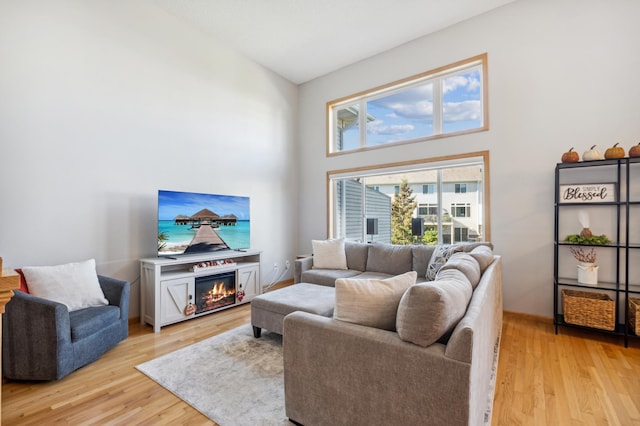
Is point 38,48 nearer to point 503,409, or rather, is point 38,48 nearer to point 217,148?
point 217,148

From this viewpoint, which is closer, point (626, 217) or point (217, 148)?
point (626, 217)

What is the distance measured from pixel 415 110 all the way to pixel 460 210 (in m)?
1.62

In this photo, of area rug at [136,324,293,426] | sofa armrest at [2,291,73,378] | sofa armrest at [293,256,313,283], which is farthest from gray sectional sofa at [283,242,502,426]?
sofa armrest at [293,256,313,283]

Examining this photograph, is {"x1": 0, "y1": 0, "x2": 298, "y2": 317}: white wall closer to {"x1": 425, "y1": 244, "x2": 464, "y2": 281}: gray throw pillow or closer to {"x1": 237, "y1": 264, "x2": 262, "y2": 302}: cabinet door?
{"x1": 237, "y1": 264, "x2": 262, "y2": 302}: cabinet door

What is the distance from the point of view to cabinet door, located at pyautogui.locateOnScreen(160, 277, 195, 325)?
3.23 metres

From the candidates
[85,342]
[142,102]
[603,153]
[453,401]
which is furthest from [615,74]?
[85,342]

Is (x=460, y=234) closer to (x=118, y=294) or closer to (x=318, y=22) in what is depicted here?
(x=318, y=22)

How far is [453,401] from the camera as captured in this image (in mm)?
1249

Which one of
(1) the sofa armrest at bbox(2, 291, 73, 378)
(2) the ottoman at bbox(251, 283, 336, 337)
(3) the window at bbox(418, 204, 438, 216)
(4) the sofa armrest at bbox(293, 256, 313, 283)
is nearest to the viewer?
(1) the sofa armrest at bbox(2, 291, 73, 378)

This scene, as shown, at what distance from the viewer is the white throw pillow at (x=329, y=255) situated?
13.9 feet

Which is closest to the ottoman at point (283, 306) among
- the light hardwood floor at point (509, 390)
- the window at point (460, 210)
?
the light hardwood floor at point (509, 390)

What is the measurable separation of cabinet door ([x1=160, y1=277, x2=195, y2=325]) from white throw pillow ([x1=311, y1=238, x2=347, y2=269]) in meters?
1.65

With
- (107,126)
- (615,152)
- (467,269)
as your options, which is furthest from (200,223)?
(615,152)

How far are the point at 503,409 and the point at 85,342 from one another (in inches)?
119
